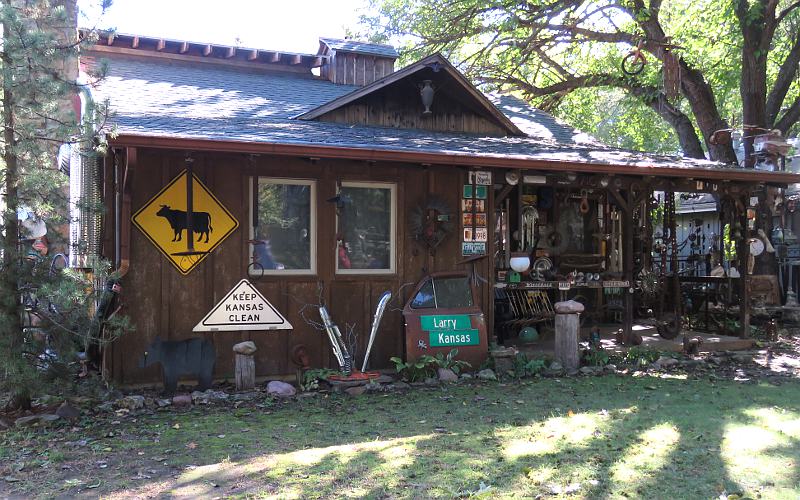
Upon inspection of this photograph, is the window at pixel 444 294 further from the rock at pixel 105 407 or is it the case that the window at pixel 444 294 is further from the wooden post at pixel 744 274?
the wooden post at pixel 744 274

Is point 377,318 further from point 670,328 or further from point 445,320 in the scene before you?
point 670,328

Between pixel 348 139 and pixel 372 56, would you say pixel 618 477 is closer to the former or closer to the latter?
pixel 348 139

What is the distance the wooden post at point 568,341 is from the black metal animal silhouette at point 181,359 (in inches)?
167

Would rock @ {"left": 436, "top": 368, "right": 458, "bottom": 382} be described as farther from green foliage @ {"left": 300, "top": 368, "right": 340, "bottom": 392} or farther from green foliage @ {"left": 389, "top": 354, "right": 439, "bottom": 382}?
green foliage @ {"left": 300, "top": 368, "right": 340, "bottom": 392}

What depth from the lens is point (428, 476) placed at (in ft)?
14.2

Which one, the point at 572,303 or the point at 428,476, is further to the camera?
the point at 572,303

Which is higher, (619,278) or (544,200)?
(544,200)

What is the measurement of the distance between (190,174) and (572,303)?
4850 mm

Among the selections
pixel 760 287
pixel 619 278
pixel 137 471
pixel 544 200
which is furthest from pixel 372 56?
pixel 137 471

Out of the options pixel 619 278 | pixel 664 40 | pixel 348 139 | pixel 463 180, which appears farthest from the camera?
pixel 664 40

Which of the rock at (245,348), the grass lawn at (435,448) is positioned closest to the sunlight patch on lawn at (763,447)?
the grass lawn at (435,448)

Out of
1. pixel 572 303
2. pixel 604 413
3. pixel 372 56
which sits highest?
pixel 372 56

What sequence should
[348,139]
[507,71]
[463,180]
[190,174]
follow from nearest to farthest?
[190,174], [348,139], [463,180], [507,71]

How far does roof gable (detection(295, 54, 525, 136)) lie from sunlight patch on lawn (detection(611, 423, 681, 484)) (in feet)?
19.4
